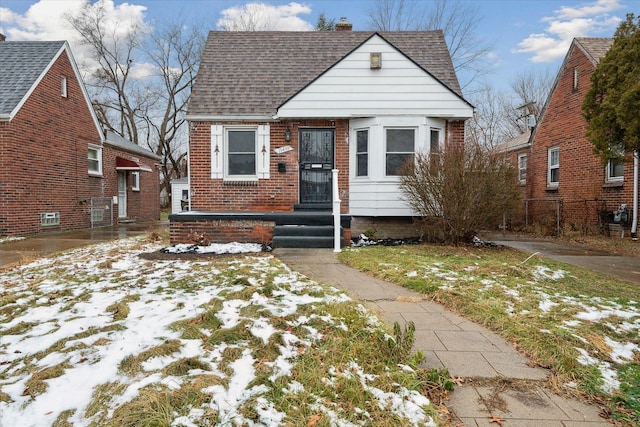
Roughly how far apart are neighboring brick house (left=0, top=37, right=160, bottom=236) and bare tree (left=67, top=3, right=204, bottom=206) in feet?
58.0

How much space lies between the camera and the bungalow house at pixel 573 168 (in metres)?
11.5

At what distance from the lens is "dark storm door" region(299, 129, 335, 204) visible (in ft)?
33.1

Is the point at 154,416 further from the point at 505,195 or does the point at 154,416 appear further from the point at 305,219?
the point at 505,195

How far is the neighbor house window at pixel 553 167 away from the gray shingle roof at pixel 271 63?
6.17 meters

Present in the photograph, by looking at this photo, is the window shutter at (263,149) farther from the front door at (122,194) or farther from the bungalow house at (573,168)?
the front door at (122,194)

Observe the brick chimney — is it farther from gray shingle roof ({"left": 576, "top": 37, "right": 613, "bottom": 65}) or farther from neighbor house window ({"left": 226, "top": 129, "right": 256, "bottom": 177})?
gray shingle roof ({"left": 576, "top": 37, "right": 613, "bottom": 65})

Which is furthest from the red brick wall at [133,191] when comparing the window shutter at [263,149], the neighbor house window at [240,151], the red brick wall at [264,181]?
the window shutter at [263,149]

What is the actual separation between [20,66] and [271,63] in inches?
314

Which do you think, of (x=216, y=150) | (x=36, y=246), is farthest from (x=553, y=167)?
(x=36, y=246)

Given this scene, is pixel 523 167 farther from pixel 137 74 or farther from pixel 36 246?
pixel 137 74

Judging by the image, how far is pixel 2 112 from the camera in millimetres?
10547

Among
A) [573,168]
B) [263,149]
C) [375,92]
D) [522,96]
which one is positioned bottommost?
[573,168]

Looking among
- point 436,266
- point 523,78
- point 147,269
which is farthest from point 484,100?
point 147,269

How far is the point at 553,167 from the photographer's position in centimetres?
1430
